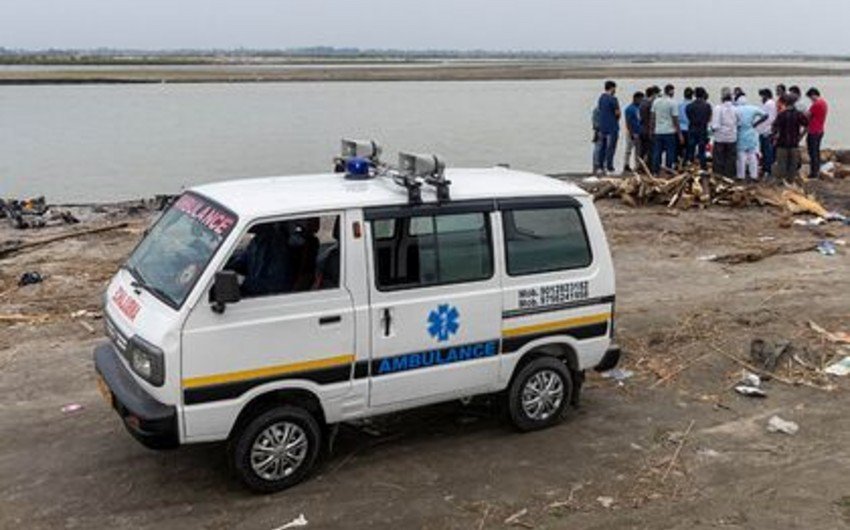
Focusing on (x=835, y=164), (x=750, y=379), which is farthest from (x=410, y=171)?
(x=835, y=164)

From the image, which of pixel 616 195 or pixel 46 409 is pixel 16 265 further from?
pixel 616 195

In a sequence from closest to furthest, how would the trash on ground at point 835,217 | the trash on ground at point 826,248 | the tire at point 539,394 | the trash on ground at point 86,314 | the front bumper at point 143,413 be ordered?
the front bumper at point 143,413, the tire at point 539,394, the trash on ground at point 86,314, the trash on ground at point 826,248, the trash on ground at point 835,217

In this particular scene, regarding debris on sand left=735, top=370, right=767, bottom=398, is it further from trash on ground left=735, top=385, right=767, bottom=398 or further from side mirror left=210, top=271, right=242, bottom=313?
side mirror left=210, top=271, right=242, bottom=313

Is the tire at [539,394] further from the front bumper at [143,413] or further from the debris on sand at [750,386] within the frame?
the front bumper at [143,413]

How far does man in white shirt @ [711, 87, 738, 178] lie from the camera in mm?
18594

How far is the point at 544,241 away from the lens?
7.00 meters

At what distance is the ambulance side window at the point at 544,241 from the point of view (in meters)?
6.82

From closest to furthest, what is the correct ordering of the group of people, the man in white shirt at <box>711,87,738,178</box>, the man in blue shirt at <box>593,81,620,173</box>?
the man in white shirt at <box>711,87,738,178</box>
the group of people
the man in blue shirt at <box>593,81,620,173</box>

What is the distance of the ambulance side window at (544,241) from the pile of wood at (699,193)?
1074 cm

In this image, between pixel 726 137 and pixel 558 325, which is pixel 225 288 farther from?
pixel 726 137

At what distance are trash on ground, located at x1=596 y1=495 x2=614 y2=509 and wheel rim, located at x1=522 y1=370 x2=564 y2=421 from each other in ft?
3.70

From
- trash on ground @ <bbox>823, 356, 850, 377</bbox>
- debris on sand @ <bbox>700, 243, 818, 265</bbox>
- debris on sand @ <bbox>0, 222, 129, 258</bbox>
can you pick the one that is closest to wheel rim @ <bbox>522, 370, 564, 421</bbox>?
trash on ground @ <bbox>823, 356, 850, 377</bbox>

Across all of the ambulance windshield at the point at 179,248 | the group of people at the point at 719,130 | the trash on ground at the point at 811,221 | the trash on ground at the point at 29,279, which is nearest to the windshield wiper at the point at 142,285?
the ambulance windshield at the point at 179,248

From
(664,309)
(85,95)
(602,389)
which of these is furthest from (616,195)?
(85,95)
